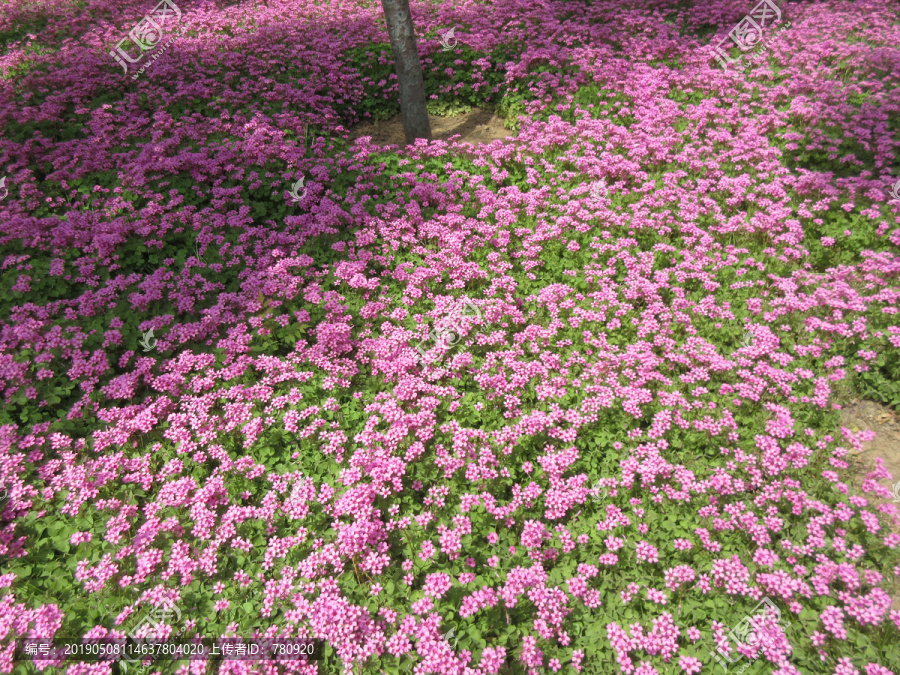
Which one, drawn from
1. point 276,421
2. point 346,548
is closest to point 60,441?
point 276,421

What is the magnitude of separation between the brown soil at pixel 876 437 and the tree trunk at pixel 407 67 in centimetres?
1094

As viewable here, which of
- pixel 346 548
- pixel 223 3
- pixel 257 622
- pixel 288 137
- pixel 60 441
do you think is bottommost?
pixel 257 622

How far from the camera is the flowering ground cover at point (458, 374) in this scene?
4391mm

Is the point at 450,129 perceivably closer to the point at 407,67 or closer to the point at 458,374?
the point at 407,67

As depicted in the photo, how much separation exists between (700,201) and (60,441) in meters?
11.7

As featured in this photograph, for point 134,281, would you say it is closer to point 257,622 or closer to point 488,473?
point 257,622

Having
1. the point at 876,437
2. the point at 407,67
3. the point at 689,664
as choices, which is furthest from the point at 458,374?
the point at 407,67

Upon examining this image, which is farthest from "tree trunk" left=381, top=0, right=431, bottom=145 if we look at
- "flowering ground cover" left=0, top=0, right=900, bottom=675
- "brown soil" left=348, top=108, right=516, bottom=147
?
"flowering ground cover" left=0, top=0, right=900, bottom=675

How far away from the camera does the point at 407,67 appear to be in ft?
36.0

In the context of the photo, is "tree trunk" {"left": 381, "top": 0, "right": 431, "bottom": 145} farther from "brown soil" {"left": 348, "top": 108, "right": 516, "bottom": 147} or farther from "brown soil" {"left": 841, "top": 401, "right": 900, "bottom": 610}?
"brown soil" {"left": 841, "top": 401, "right": 900, "bottom": 610}

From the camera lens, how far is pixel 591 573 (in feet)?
14.8

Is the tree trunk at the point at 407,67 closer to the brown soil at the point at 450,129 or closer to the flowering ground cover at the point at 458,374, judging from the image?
the brown soil at the point at 450,129

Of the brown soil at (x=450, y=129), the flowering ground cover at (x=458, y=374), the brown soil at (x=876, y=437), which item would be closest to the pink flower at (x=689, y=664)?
the flowering ground cover at (x=458, y=374)

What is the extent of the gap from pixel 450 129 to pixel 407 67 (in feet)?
9.58
